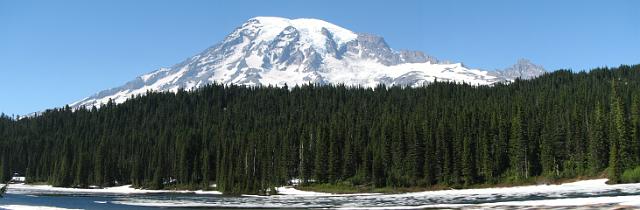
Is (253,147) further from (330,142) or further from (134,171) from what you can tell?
(134,171)

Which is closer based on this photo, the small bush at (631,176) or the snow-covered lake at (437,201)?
the snow-covered lake at (437,201)

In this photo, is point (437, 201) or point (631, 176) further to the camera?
point (631, 176)

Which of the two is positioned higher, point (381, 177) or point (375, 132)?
point (375, 132)

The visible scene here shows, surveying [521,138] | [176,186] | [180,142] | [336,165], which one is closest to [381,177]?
[336,165]

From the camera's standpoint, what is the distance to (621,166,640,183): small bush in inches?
3647

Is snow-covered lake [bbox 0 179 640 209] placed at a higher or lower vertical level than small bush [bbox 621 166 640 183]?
lower

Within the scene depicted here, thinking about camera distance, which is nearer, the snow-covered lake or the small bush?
the snow-covered lake

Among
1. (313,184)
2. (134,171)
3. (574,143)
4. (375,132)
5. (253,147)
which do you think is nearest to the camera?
(574,143)

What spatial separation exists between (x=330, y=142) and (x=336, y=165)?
8.09 m

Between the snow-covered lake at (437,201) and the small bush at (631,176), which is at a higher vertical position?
the small bush at (631,176)

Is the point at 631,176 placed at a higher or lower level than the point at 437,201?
higher

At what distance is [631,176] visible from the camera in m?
93.6

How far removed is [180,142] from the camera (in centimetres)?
18488

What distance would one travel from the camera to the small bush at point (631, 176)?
92.6 m
